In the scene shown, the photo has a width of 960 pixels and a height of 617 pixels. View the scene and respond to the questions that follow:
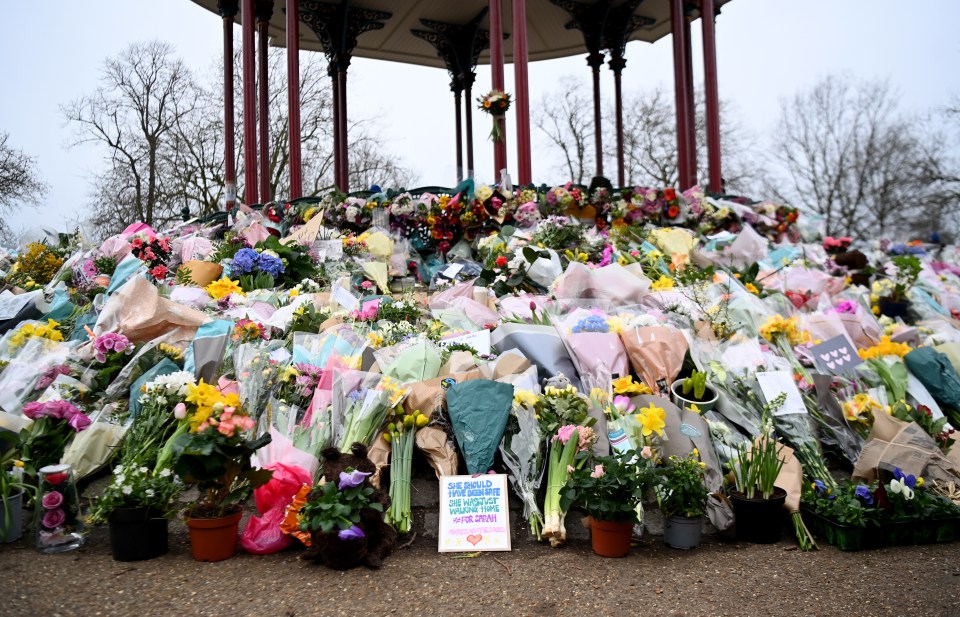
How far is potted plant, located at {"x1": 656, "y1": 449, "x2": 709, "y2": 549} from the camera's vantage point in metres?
3.25

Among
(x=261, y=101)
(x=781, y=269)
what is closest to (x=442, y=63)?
(x=261, y=101)

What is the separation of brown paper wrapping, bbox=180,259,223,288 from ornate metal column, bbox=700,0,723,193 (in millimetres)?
8080

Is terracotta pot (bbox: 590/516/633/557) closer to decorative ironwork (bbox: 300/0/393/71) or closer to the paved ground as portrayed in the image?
the paved ground

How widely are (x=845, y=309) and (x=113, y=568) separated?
5.63 metres

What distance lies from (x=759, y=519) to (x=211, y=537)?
252 cm

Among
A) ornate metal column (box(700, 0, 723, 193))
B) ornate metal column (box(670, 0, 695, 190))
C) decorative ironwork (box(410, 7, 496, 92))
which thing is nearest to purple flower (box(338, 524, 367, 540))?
ornate metal column (box(700, 0, 723, 193))

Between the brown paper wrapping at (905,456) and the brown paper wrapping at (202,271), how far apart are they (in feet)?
18.9

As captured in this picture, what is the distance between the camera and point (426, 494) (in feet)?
12.2

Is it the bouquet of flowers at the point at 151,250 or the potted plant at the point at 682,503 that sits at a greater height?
the bouquet of flowers at the point at 151,250

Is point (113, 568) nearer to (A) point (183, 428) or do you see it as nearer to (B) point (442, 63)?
(A) point (183, 428)

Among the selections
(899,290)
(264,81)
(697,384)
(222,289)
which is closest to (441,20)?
(264,81)

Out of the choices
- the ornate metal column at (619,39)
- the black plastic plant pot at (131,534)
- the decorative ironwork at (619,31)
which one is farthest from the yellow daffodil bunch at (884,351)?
the decorative ironwork at (619,31)

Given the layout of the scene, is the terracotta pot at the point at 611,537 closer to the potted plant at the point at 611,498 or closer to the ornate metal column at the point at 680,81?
the potted plant at the point at 611,498

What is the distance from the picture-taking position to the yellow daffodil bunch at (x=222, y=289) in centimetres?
622
